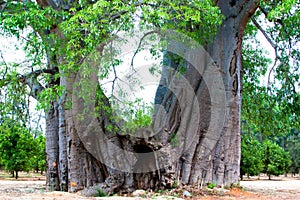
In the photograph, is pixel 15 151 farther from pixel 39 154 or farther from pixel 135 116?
pixel 135 116

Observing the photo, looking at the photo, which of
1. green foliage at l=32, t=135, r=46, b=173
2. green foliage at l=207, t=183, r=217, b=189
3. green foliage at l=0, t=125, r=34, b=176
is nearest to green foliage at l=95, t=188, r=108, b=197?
green foliage at l=207, t=183, r=217, b=189

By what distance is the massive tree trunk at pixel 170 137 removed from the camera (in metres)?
7.62

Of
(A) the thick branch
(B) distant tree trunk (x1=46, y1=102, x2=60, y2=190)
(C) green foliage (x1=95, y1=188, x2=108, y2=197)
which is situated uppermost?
(A) the thick branch

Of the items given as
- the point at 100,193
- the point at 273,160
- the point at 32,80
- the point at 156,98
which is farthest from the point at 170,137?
the point at 273,160

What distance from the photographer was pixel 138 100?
678 cm

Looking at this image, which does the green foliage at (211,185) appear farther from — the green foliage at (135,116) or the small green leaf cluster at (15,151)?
the small green leaf cluster at (15,151)

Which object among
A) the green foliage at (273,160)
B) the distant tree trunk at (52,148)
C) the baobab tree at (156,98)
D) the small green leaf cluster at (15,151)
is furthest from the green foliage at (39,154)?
the green foliage at (273,160)

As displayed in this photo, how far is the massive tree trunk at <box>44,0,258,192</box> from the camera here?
300 inches

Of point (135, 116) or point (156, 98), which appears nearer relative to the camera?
point (135, 116)

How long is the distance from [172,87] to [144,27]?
7.51ft

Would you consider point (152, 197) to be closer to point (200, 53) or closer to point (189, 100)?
point (189, 100)

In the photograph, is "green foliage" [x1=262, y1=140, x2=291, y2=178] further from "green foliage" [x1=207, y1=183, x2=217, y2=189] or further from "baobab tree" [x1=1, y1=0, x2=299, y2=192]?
"green foliage" [x1=207, y1=183, x2=217, y2=189]

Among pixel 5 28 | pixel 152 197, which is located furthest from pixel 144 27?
pixel 152 197

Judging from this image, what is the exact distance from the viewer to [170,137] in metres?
8.02
